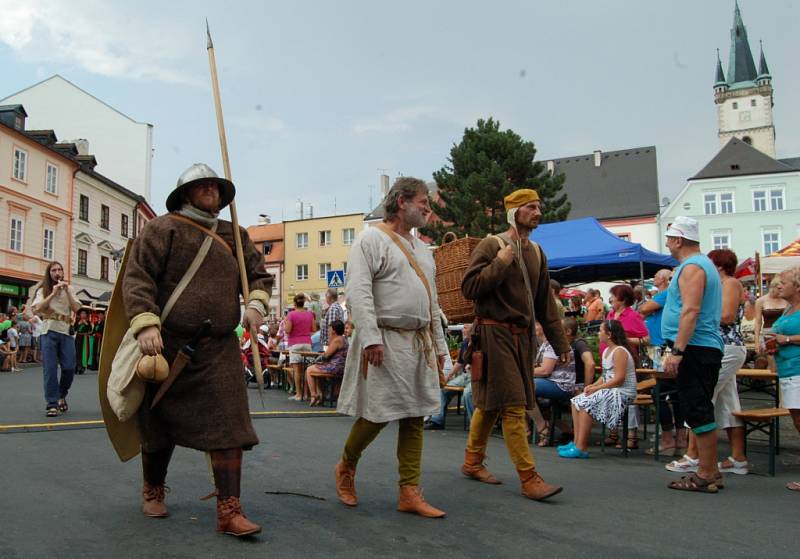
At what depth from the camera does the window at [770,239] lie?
50.7 meters

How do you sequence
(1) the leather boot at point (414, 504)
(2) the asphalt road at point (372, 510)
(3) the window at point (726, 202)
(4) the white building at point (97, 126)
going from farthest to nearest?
1. (3) the window at point (726, 202)
2. (4) the white building at point (97, 126)
3. (1) the leather boot at point (414, 504)
4. (2) the asphalt road at point (372, 510)

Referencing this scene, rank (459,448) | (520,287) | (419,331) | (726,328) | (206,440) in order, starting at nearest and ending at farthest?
(206,440), (419,331), (520,287), (726,328), (459,448)

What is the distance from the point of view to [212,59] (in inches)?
158

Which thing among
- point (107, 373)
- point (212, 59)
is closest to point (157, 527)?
point (107, 373)

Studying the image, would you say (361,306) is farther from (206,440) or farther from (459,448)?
(459,448)

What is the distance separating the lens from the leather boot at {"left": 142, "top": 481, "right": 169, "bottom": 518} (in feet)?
12.6

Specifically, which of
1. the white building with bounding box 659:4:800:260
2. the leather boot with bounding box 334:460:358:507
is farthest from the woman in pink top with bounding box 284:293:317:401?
the white building with bounding box 659:4:800:260

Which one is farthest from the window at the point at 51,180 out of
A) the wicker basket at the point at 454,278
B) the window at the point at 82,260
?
the wicker basket at the point at 454,278

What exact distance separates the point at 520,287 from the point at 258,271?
1.87 metres

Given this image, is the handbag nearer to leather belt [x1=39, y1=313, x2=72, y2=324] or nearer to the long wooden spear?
the long wooden spear

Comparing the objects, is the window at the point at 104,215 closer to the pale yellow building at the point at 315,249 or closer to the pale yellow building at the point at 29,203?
the pale yellow building at the point at 29,203

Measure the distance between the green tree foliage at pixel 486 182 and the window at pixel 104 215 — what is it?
1984 cm

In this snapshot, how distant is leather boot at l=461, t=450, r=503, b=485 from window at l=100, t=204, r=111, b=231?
42.1 meters

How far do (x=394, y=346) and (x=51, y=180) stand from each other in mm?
38145
